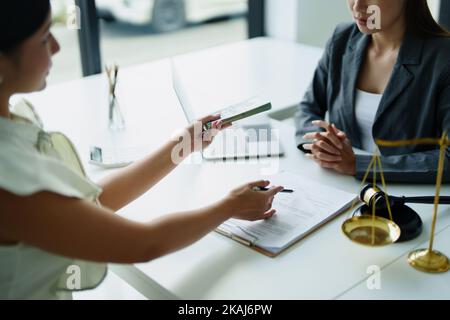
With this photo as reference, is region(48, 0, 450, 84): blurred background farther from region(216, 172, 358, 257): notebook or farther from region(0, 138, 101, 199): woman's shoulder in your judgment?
region(0, 138, 101, 199): woman's shoulder

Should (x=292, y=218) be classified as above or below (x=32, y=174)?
below

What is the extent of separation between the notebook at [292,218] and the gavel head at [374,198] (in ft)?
0.19

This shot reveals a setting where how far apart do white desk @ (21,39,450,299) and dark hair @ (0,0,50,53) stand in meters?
0.54

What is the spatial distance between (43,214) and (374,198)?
0.79 m

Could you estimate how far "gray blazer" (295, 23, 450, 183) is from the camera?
1617 millimetres

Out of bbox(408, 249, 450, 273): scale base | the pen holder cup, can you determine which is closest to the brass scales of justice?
bbox(408, 249, 450, 273): scale base

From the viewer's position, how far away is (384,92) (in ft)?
5.91

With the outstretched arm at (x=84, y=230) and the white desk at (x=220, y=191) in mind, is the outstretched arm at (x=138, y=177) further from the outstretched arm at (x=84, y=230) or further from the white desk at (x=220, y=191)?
the outstretched arm at (x=84, y=230)

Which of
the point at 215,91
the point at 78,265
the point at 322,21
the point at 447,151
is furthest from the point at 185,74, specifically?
the point at 78,265

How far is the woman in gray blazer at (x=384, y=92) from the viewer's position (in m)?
1.65

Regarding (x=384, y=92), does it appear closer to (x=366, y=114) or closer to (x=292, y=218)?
(x=366, y=114)

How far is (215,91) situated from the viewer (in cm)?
244

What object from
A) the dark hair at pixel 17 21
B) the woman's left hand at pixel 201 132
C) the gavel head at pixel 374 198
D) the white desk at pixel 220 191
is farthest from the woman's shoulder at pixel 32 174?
the gavel head at pixel 374 198

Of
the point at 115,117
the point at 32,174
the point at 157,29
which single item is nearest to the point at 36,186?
the point at 32,174
